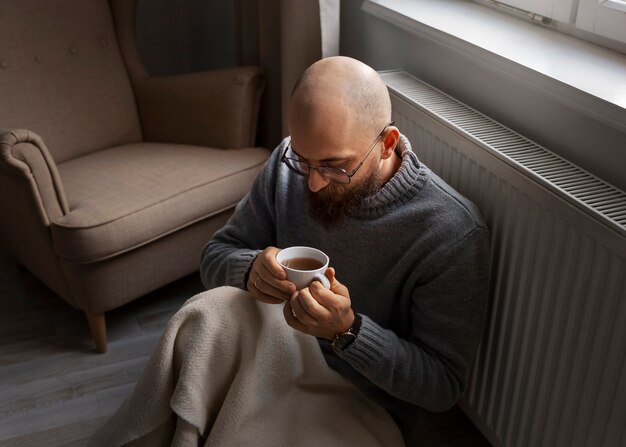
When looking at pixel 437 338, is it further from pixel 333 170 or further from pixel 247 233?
pixel 247 233

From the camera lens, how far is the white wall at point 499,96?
1367 millimetres

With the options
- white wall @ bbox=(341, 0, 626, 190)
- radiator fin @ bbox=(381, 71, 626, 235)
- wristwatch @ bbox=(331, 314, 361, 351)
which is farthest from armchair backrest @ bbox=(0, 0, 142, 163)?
wristwatch @ bbox=(331, 314, 361, 351)

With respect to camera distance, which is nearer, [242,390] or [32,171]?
[242,390]

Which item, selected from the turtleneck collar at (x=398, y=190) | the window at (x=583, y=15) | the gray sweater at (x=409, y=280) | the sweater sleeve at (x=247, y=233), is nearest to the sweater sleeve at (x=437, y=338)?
the gray sweater at (x=409, y=280)

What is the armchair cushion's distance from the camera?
2.07 m

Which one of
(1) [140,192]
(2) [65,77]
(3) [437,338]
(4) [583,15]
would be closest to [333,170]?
(3) [437,338]

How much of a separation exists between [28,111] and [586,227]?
176 cm

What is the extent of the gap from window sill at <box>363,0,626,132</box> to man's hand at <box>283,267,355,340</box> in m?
0.52

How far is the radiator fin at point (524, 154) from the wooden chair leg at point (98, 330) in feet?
3.37

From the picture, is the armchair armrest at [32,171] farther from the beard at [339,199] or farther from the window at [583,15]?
the window at [583,15]

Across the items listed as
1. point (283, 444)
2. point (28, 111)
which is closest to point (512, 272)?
point (283, 444)

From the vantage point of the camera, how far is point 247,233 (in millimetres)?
1671

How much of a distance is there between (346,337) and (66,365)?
3.66ft

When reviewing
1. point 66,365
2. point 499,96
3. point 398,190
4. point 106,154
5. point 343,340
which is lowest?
point 66,365
